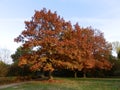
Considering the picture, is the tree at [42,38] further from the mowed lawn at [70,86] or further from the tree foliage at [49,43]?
the mowed lawn at [70,86]

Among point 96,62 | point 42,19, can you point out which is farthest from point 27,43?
point 96,62

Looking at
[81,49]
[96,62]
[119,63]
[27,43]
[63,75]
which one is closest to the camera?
[27,43]

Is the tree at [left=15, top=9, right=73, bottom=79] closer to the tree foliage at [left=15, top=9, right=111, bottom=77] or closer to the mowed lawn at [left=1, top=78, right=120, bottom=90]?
the tree foliage at [left=15, top=9, right=111, bottom=77]

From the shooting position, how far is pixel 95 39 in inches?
2928

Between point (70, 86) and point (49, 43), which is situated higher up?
point (49, 43)

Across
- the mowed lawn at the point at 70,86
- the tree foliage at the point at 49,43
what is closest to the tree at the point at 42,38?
the tree foliage at the point at 49,43

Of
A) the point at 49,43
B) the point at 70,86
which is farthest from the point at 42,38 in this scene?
the point at 70,86

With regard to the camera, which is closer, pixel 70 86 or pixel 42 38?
pixel 70 86

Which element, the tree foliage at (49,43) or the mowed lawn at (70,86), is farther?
the tree foliage at (49,43)

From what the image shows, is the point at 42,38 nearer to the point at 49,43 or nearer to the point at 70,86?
the point at 49,43

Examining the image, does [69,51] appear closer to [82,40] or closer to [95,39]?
[82,40]

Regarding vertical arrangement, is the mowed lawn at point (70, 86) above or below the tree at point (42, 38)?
below

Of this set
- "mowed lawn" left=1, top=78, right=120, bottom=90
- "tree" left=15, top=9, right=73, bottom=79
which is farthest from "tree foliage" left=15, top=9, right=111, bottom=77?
"mowed lawn" left=1, top=78, right=120, bottom=90

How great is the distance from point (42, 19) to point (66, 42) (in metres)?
5.88
